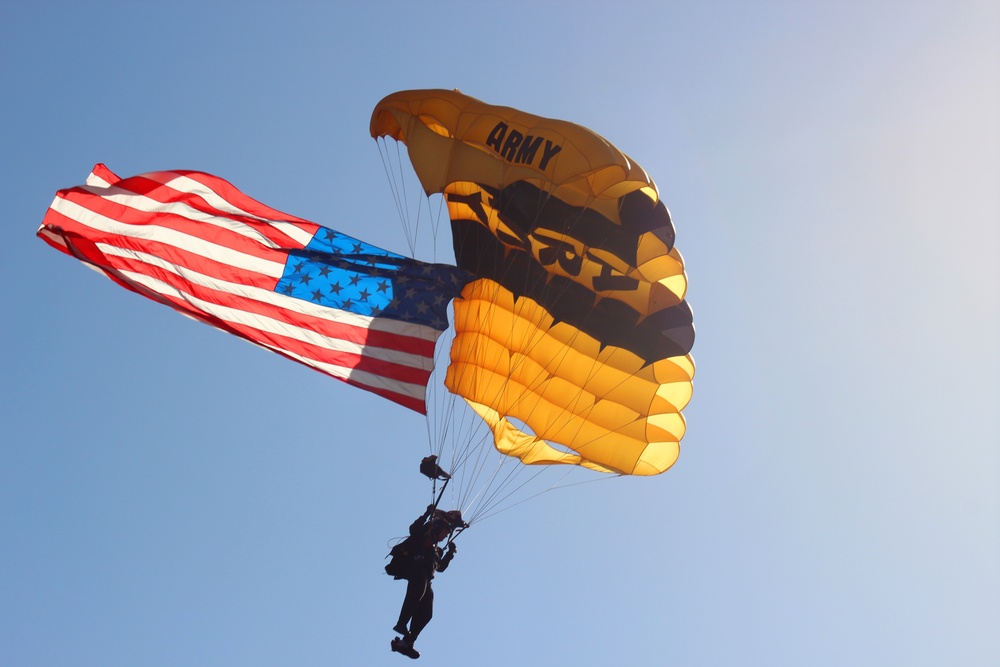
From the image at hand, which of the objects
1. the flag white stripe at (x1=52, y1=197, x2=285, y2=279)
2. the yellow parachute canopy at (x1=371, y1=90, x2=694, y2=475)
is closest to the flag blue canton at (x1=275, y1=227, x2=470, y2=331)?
the flag white stripe at (x1=52, y1=197, x2=285, y2=279)

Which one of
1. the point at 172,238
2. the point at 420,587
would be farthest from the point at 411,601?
the point at 172,238

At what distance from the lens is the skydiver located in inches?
497

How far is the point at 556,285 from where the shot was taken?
576 inches

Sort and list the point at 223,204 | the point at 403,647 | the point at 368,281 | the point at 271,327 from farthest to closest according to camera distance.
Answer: the point at 368,281, the point at 223,204, the point at 271,327, the point at 403,647

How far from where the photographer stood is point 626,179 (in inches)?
521

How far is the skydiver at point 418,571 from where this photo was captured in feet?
41.4

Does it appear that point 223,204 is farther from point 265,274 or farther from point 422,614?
point 422,614

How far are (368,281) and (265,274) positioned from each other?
128cm

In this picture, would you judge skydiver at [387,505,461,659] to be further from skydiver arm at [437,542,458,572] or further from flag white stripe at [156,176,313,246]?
flag white stripe at [156,176,313,246]

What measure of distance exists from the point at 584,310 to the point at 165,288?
5191mm

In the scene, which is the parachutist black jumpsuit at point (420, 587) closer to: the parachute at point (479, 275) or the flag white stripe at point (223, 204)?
the parachute at point (479, 275)

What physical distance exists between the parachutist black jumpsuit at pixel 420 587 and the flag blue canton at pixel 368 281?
8.85 feet

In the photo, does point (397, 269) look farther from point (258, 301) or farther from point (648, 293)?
point (648, 293)

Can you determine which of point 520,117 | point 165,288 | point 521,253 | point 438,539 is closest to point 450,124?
point 520,117
